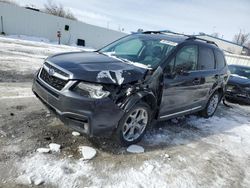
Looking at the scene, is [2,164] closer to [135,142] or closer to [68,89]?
[68,89]

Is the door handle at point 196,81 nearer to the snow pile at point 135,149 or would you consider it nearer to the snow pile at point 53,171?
the snow pile at point 135,149

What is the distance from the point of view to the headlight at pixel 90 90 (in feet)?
11.4

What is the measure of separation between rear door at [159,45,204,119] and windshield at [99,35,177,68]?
0.81 ft

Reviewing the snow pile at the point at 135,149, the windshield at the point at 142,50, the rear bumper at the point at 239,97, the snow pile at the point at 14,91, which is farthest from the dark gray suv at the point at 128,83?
the rear bumper at the point at 239,97

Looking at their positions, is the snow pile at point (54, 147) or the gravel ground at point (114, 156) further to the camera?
the snow pile at point (54, 147)

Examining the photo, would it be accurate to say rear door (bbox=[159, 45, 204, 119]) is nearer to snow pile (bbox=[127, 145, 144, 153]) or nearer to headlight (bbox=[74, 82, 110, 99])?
snow pile (bbox=[127, 145, 144, 153])

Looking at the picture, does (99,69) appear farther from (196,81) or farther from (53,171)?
(196,81)

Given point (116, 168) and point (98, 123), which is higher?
point (98, 123)

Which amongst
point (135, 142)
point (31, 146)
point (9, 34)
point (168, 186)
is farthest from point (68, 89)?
point (9, 34)

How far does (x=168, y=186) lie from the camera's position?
3312 mm

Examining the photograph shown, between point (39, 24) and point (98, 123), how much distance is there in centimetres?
2308

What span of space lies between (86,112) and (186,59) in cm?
248

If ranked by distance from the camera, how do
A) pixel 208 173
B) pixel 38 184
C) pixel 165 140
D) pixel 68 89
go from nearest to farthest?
1. pixel 38 184
2. pixel 68 89
3. pixel 208 173
4. pixel 165 140

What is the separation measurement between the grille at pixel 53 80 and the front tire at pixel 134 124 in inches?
40.0
